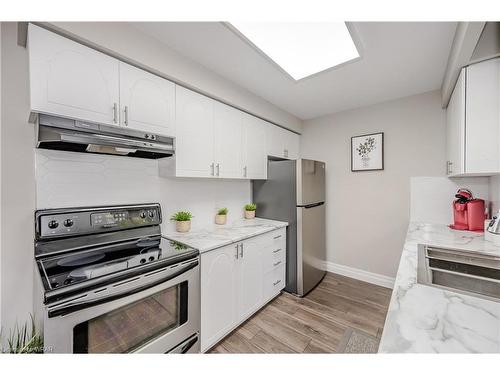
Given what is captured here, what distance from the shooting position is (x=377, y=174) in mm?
2611

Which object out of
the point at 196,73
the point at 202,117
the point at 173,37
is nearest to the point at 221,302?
the point at 202,117

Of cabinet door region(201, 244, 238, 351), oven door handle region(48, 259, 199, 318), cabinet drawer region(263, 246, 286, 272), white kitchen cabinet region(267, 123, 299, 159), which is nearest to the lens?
oven door handle region(48, 259, 199, 318)

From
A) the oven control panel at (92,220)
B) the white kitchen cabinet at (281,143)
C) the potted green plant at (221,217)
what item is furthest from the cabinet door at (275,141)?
the oven control panel at (92,220)

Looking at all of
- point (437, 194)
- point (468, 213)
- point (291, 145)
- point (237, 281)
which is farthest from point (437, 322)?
point (291, 145)

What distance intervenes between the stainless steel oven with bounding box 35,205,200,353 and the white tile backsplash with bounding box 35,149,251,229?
0.11 meters

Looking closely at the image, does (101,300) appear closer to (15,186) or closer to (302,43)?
(15,186)

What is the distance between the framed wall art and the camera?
101 inches

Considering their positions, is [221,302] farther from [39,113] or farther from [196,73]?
[196,73]

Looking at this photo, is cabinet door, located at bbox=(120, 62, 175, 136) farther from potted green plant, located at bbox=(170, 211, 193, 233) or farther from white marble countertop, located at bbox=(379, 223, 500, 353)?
white marble countertop, located at bbox=(379, 223, 500, 353)

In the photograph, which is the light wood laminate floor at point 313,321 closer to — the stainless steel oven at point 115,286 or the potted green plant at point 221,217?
the stainless steel oven at point 115,286

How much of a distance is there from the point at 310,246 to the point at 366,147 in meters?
1.48

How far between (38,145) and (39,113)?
0.72ft

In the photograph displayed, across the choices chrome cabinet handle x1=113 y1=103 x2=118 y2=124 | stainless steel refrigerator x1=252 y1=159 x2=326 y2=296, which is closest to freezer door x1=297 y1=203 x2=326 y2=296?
stainless steel refrigerator x1=252 y1=159 x2=326 y2=296

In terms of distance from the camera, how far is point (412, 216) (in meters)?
2.31
